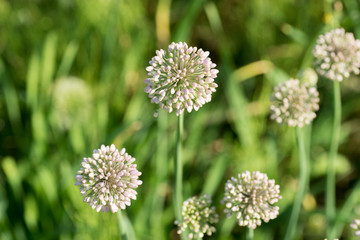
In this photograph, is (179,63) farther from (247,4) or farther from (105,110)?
(247,4)

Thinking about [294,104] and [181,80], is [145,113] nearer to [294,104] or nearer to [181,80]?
[294,104]

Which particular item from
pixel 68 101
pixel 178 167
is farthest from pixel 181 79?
pixel 68 101

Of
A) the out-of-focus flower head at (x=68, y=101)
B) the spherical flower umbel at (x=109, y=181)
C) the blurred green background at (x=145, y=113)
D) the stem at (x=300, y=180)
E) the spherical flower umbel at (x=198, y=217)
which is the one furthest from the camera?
the out-of-focus flower head at (x=68, y=101)

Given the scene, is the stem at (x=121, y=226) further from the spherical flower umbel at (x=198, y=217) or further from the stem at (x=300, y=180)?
the stem at (x=300, y=180)

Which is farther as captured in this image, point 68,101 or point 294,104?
point 68,101

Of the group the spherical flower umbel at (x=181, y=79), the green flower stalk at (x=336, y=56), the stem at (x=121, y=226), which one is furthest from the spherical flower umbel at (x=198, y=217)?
the green flower stalk at (x=336, y=56)

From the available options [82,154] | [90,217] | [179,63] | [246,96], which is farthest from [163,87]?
[246,96]
